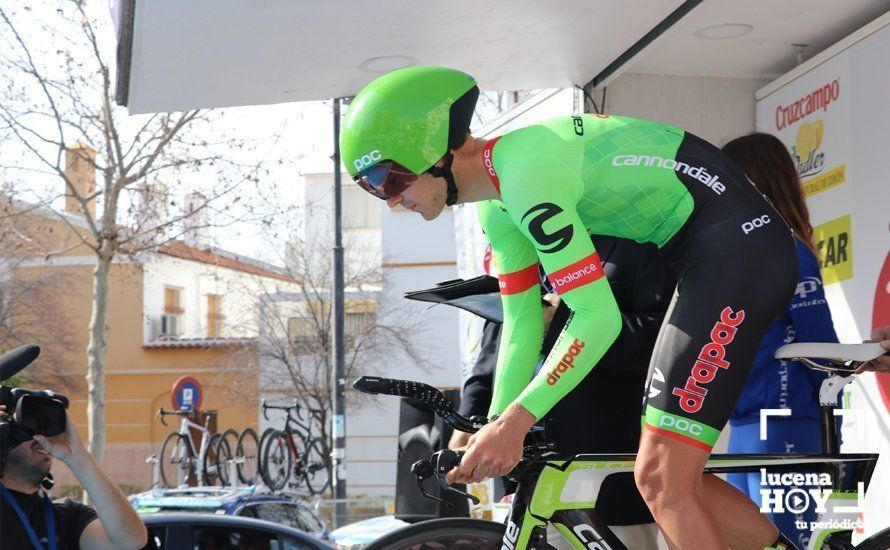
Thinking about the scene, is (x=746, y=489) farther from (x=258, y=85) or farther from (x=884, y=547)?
(x=258, y=85)

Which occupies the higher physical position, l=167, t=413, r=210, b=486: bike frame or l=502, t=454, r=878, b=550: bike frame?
l=502, t=454, r=878, b=550: bike frame

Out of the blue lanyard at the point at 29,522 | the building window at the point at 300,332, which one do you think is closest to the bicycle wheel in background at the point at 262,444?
the building window at the point at 300,332

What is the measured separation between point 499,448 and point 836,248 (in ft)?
14.4

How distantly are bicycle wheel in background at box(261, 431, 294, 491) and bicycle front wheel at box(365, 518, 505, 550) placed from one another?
22.9 meters

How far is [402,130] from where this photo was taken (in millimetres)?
2828

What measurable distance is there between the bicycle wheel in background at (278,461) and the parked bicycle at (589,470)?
923 inches

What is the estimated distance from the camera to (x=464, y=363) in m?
7.41

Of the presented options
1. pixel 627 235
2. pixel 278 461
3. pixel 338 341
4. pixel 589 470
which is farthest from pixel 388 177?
pixel 278 461

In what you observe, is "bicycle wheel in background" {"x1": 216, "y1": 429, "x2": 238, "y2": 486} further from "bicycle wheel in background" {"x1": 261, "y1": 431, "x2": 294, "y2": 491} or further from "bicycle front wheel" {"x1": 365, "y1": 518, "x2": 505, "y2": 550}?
"bicycle front wheel" {"x1": 365, "y1": 518, "x2": 505, "y2": 550}

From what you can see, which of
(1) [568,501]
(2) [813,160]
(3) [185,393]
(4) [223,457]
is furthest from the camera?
(3) [185,393]

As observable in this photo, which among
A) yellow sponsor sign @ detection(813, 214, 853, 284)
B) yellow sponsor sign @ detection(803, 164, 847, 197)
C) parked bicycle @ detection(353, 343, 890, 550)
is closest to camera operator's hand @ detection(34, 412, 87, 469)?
parked bicycle @ detection(353, 343, 890, 550)

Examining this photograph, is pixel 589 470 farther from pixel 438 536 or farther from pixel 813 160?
pixel 813 160

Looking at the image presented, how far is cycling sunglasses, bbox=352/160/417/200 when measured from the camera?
286 centimetres

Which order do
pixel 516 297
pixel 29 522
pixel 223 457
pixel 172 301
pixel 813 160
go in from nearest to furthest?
pixel 516 297 → pixel 29 522 → pixel 813 160 → pixel 223 457 → pixel 172 301
